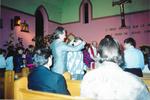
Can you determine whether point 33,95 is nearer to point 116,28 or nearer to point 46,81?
point 46,81

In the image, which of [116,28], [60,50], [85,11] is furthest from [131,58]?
[85,11]

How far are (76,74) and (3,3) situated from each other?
21.5 feet

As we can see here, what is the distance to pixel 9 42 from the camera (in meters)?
9.45

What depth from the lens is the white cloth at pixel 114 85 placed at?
1.70 m

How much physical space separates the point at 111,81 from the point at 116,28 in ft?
31.8

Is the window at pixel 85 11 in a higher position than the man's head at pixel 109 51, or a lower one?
higher

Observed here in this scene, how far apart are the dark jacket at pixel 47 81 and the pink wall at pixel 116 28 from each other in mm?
8703

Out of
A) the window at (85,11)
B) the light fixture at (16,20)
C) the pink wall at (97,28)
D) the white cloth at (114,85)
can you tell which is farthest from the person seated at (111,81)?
the window at (85,11)

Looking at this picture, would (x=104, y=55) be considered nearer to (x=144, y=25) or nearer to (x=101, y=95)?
(x=101, y=95)

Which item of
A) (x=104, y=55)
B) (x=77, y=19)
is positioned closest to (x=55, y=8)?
(x=77, y=19)

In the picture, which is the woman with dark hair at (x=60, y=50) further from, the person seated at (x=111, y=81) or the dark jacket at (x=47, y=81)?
the person seated at (x=111, y=81)

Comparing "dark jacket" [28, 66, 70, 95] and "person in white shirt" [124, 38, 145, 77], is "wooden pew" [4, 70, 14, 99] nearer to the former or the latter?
"dark jacket" [28, 66, 70, 95]

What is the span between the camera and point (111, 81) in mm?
1732

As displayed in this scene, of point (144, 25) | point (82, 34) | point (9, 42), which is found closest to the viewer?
point (9, 42)
